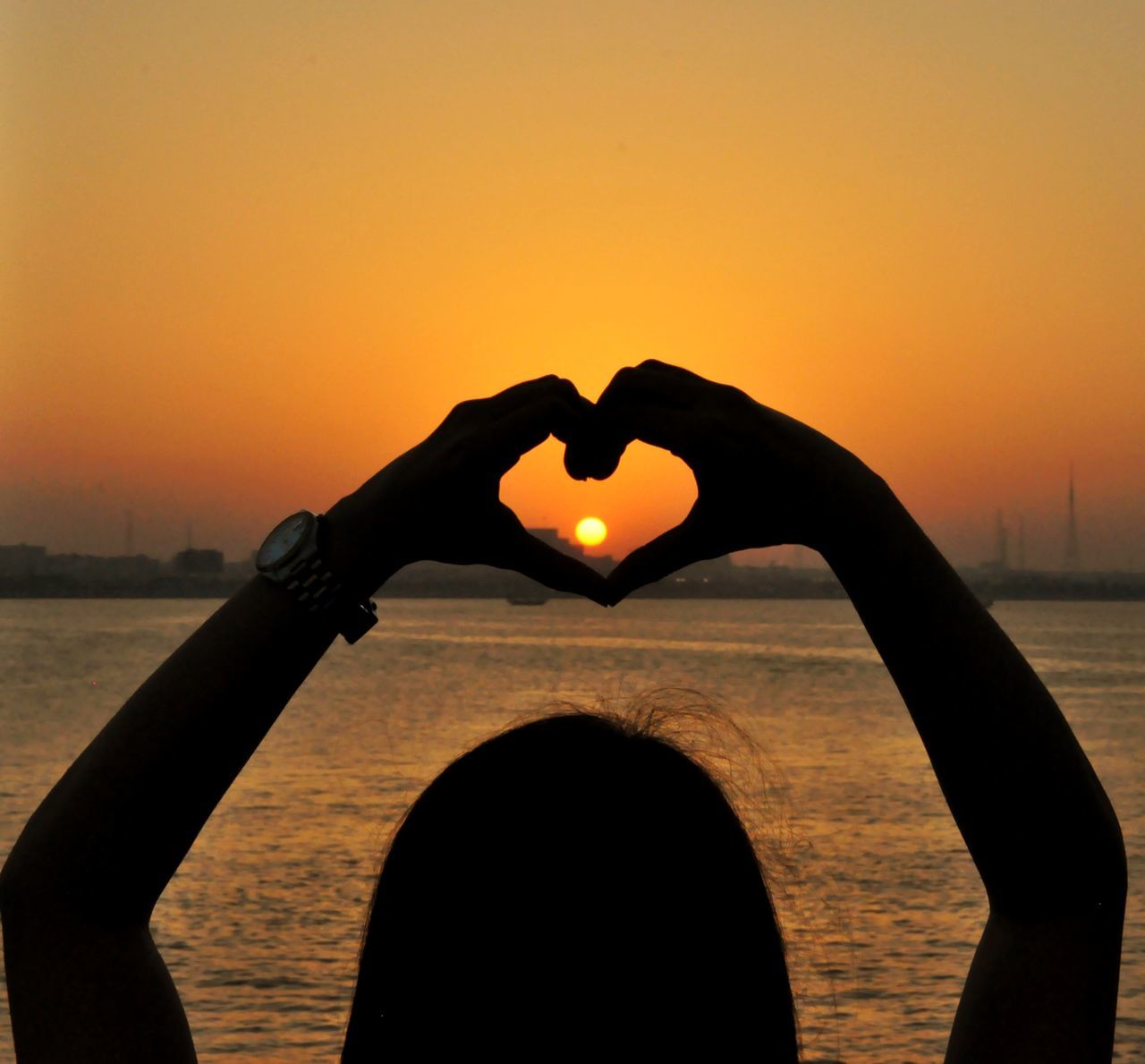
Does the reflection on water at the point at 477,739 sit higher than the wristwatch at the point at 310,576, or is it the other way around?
the wristwatch at the point at 310,576

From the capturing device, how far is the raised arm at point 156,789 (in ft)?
4.86

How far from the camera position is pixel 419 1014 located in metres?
1.34

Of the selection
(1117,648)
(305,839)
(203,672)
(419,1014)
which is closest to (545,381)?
(203,672)

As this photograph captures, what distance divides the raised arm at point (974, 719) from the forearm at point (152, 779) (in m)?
0.40

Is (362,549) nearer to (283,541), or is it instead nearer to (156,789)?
(283,541)

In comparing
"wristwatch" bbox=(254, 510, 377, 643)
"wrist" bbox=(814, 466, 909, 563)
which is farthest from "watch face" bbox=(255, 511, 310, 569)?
"wrist" bbox=(814, 466, 909, 563)

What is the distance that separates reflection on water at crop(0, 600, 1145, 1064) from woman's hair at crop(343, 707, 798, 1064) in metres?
0.70

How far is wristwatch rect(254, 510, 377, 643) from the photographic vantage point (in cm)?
156

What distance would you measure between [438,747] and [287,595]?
49948mm

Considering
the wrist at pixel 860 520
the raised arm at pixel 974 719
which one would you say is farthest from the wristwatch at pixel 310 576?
the wrist at pixel 860 520

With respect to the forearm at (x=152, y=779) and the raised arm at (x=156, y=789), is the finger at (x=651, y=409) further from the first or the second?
the forearm at (x=152, y=779)

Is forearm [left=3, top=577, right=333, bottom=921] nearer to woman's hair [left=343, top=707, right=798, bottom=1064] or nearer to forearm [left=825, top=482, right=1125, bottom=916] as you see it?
woman's hair [left=343, top=707, right=798, bottom=1064]

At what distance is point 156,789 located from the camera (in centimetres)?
148

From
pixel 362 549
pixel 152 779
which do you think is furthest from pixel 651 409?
pixel 152 779
